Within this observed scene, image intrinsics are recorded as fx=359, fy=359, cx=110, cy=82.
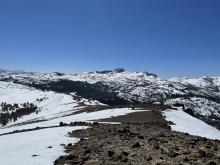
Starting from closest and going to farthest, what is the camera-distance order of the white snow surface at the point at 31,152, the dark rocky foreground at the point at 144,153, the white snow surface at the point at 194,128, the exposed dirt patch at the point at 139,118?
the dark rocky foreground at the point at 144,153
the white snow surface at the point at 31,152
the white snow surface at the point at 194,128
the exposed dirt patch at the point at 139,118

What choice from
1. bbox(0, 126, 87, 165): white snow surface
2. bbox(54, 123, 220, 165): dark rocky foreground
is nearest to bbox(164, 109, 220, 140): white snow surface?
bbox(54, 123, 220, 165): dark rocky foreground

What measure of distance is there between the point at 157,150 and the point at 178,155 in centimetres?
208

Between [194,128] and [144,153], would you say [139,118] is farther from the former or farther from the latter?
[144,153]

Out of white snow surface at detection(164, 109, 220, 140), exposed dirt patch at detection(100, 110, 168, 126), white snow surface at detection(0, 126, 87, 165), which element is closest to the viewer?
white snow surface at detection(0, 126, 87, 165)

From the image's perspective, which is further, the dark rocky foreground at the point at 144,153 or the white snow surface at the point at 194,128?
the white snow surface at the point at 194,128

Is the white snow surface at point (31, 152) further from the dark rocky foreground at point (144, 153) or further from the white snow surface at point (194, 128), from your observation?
the white snow surface at point (194, 128)

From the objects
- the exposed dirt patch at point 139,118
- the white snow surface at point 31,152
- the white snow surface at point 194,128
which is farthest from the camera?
the exposed dirt patch at point 139,118

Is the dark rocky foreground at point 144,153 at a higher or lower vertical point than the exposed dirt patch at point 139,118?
lower

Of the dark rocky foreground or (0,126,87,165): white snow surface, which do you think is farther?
(0,126,87,165): white snow surface

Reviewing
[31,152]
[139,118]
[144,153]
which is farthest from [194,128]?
[31,152]

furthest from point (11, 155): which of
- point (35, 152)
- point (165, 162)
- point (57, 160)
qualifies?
point (165, 162)

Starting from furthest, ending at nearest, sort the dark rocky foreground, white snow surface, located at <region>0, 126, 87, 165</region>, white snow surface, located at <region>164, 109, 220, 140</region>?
white snow surface, located at <region>164, 109, 220, 140</region>
white snow surface, located at <region>0, 126, 87, 165</region>
the dark rocky foreground

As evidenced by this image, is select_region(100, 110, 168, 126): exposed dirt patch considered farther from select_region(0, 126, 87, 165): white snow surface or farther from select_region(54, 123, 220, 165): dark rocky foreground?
select_region(54, 123, 220, 165): dark rocky foreground

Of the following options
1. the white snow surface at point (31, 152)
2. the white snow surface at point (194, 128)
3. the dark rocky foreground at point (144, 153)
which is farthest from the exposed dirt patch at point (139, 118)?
the dark rocky foreground at point (144, 153)
